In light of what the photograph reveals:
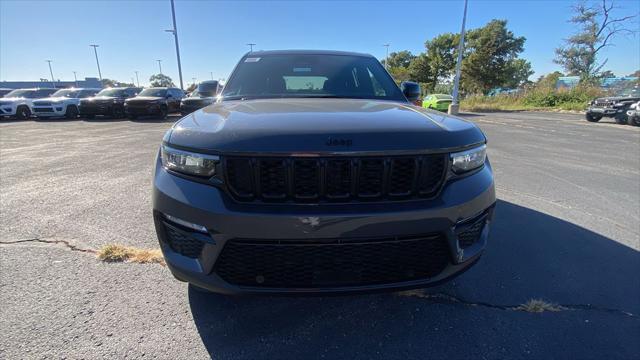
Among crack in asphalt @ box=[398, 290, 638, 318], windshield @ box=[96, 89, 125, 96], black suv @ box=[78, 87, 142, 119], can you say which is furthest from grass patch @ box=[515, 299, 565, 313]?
windshield @ box=[96, 89, 125, 96]

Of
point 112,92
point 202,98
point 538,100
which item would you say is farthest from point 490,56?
point 202,98

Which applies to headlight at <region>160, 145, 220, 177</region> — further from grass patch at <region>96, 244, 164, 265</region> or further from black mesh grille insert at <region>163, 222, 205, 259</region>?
grass patch at <region>96, 244, 164, 265</region>

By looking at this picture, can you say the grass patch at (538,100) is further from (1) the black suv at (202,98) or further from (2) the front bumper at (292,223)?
(2) the front bumper at (292,223)

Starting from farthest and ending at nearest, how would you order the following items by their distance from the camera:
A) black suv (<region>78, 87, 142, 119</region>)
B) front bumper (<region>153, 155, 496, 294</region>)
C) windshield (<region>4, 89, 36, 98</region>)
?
windshield (<region>4, 89, 36, 98</region>) < black suv (<region>78, 87, 142, 119</region>) < front bumper (<region>153, 155, 496, 294</region>)

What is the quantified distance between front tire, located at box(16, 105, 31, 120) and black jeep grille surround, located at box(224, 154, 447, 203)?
2199 centimetres

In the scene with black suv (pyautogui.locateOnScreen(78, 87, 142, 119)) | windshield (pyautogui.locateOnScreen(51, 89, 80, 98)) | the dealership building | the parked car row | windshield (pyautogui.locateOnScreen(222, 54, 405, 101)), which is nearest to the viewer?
windshield (pyautogui.locateOnScreen(222, 54, 405, 101))

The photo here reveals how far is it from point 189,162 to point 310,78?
5.74 feet

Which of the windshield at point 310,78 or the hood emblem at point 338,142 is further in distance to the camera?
the windshield at point 310,78

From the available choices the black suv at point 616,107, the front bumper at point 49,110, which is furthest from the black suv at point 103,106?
the black suv at point 616,107

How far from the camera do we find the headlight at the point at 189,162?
1.58 m


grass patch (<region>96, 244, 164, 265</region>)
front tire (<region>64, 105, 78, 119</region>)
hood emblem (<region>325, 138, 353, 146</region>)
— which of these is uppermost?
hood emblem (<region>325, 138, 353, 146</region>)

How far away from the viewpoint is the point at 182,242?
5.40 feet

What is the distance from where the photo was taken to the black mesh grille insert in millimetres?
1602

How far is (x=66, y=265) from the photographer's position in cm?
261
